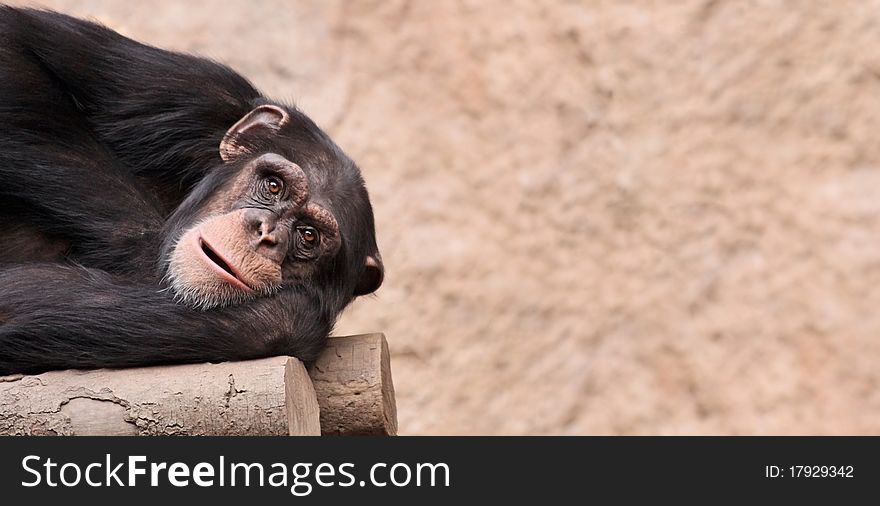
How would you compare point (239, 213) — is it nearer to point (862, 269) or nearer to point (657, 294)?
point (657, 294)

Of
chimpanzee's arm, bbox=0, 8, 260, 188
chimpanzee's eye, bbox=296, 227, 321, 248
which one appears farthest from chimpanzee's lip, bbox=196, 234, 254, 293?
chimpanzee's arm, bbox=0, 8, 260, 188

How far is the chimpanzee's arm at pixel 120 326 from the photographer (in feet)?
11.5

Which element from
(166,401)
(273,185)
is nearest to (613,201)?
(273,185)

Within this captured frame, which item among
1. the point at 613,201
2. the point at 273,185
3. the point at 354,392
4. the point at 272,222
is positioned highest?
the point at 613,201

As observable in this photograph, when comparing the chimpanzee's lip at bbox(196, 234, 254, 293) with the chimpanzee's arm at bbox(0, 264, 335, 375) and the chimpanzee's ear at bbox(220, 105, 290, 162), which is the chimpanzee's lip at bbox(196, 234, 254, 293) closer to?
the chimpanzee's arm at bbox(0, 264, 335, 375)

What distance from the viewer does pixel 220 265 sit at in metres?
3.90

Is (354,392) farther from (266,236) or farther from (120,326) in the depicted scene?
(120,326)

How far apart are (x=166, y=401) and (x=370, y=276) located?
4.19 feet

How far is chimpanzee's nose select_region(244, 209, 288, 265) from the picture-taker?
3.89 meters

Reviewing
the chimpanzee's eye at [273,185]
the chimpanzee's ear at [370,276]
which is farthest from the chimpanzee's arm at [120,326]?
the chimpanzee's ear at [370,276]

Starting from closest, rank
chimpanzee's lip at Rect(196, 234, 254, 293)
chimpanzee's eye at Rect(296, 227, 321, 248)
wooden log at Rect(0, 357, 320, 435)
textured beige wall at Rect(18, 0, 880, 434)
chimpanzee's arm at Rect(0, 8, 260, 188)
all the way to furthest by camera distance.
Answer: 1. wooden log at Rect(0, 357, 320, 435)
2. chimpanzee's lip at Rect(196, 234, 254, 293)
3. chimpanzee's eye at Rect(296, 227, 321, 248)
4. chimpanzee's arm at Rect(0, 8, 260, 188)
5. textured beige wall at Rect(18, 0, 880, 434)

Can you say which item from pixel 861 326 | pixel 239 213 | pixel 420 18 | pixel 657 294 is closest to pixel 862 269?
pixel 861 326

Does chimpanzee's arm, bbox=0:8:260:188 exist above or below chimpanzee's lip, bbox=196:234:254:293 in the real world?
above

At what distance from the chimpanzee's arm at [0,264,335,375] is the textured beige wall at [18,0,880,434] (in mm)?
3340
